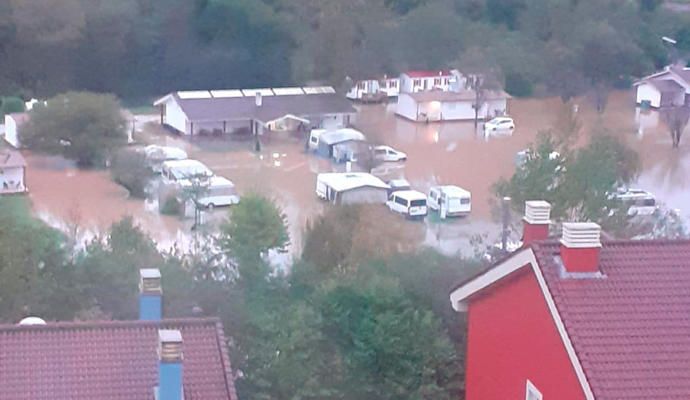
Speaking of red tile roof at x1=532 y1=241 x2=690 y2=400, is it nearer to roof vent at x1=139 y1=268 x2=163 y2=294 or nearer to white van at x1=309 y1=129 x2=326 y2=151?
roof vent at x1=139 y1=268 x2=163 y2=294

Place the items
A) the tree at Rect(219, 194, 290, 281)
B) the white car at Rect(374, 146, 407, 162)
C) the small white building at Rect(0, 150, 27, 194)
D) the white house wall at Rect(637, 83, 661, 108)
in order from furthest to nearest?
1. the white house wall at Rect(637, 83, 661, 108)
2. the white car at Rect(374, 146, 407, 162)
3. the small white building at Rect(0, 150, 27, 194)
4. the tree at Rect(219, 194, 290, 281)

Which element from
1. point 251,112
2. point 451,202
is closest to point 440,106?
point 251,112

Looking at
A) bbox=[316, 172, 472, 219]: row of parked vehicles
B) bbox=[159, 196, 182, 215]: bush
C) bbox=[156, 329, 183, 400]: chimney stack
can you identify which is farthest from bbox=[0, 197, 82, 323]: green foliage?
bbox=[316, 172, 472, 219]: row of parked vehicles

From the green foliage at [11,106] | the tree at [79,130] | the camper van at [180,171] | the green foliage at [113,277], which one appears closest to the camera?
the green foliage at [113,277]

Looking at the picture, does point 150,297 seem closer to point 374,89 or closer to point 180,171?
point 180,171

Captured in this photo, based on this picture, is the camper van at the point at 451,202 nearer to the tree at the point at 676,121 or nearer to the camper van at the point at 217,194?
the camper van at the point at 217,194

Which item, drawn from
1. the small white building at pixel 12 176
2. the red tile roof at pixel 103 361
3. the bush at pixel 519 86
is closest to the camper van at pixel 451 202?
the small white building at pixel 12 176
